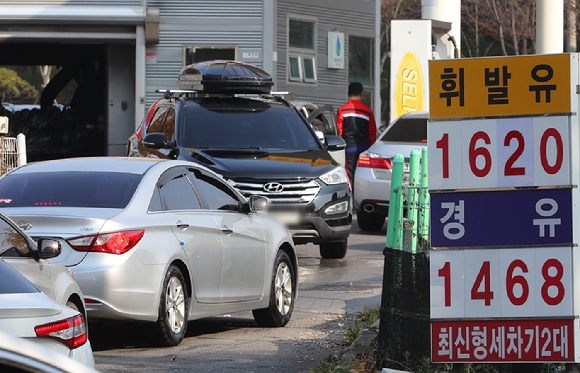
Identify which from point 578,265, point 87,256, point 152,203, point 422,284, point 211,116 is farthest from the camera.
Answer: point 211,116

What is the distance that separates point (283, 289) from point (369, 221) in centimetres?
772

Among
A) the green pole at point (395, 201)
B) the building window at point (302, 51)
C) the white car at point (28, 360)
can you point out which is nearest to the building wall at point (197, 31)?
the building window at point (302, 51)

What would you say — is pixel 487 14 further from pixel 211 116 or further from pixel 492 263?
pixel 492 263

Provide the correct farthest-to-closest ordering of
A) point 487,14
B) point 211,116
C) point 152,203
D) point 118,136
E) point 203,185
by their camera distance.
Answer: point 487,14
point 118,136
point 211,116
point 203,185
point 152,203

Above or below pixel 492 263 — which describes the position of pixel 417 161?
above

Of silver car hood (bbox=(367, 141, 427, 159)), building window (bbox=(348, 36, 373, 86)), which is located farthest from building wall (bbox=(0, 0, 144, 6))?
silver car hood (bbox=(367, 141, 427, 159))

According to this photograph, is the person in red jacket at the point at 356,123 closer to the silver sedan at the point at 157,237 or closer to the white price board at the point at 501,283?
the silver sedan at the point at 157,237

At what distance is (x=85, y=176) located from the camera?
8.60 m

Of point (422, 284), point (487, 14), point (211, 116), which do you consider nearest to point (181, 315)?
point (422, 284)

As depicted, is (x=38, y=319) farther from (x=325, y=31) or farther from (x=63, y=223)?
(x=325, y=31)

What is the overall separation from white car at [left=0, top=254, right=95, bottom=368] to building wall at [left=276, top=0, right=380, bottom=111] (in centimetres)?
2227

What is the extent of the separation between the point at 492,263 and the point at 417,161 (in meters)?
1.14

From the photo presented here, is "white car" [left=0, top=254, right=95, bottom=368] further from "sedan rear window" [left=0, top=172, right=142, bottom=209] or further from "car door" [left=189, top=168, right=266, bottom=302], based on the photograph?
"car door" [left=189, top=168, right=266, bottom=302]

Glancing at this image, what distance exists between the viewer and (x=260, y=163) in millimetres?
13266
